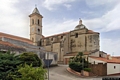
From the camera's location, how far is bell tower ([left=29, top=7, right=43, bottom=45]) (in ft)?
178

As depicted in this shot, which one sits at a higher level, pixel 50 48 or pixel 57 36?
pixel 57 36

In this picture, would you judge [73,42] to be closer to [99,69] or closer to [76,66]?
[99,69]

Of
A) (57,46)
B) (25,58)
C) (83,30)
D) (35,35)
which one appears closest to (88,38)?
(83,30)

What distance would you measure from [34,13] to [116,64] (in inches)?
1469

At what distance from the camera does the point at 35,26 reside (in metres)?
54.9

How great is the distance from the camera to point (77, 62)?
2480 centimetres

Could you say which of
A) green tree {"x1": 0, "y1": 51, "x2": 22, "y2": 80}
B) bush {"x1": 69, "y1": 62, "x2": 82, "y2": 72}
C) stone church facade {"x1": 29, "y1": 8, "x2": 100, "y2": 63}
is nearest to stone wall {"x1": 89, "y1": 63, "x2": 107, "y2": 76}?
bush {"x1": 69, "y1": 62, "x2": 82, "y2": 72}

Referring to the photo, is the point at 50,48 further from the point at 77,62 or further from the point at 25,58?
the point at 25,58

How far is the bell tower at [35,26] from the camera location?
5430 cm

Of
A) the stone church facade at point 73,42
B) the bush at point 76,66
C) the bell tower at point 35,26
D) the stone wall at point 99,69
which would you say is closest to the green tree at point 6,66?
the bush at point 76,66

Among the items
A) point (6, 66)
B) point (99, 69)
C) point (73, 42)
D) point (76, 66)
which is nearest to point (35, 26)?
point (73, 42)

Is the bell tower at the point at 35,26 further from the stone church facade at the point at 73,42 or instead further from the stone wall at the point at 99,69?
the stone wall at the point at 99,69

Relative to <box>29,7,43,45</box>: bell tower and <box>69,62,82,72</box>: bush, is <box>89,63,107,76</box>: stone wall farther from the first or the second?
<box>29,7,43,45</box>: bell tower

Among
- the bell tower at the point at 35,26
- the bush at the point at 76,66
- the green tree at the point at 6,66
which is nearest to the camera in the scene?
the green tree at the point at 6,66
